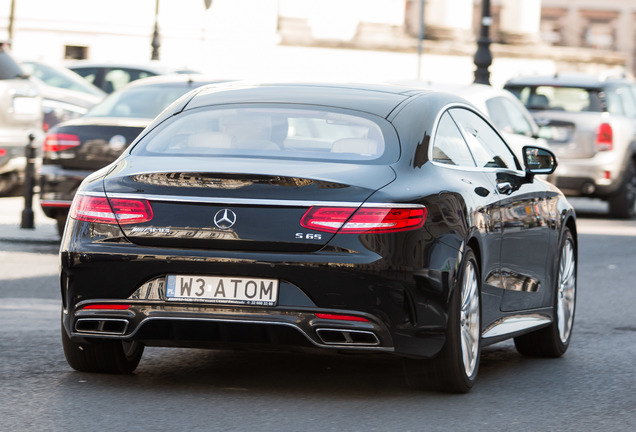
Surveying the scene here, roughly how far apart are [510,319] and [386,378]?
2.70 feet

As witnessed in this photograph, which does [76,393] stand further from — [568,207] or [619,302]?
[619,302]

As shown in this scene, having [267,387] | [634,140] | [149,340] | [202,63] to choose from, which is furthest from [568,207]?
[202,63]

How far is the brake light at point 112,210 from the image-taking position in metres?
6.33

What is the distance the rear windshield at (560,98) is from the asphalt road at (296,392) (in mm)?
10505

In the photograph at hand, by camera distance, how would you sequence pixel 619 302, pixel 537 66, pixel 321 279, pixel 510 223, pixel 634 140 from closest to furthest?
pixel 321 279
pixel 510 223
pixel 619 302
pixel 634 140
pixel 537 66

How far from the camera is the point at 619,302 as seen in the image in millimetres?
11219

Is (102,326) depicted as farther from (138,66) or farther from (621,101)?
(138,66)

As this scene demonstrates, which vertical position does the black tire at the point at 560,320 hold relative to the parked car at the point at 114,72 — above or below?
below

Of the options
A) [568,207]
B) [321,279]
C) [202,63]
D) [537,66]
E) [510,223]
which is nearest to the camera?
[321,279]

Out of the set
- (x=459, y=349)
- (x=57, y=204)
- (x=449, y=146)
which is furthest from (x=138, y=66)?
(x=459, y=349)

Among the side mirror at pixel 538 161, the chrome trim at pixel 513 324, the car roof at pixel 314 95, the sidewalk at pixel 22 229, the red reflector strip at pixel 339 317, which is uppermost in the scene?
the car roof at pixel 314 95

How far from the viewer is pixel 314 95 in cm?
712

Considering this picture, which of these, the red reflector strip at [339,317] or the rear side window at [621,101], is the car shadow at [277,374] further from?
the rear side window at [621,101]

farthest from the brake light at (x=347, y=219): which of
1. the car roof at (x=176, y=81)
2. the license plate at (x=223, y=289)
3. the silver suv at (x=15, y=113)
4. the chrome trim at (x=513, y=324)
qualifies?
the silver suv at (x=15, y=113)
